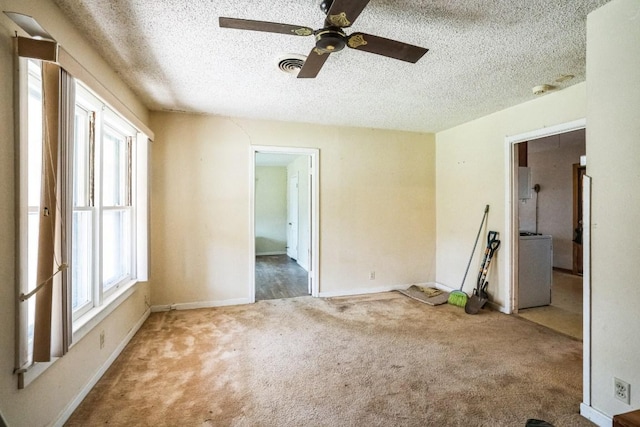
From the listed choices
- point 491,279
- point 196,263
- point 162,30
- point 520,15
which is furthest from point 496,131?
point 196,263

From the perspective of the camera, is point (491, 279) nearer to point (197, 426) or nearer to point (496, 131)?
point (496, 131)

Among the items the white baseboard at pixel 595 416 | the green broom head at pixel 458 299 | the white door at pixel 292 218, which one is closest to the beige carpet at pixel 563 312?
the green broom head at pixel 458 299

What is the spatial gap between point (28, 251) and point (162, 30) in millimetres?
1464

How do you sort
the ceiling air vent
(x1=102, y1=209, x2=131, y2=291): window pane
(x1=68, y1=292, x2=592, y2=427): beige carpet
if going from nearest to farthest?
(x1=68, y1=292, x2=592, y2=427): beige carpet, the ceiling air vent, (x1=102, y1=209, x2=131, y2=291): window pane

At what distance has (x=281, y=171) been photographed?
26.2 feet

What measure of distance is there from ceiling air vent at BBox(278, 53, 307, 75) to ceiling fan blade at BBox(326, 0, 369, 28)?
0.77 meters

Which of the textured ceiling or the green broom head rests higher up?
the textured ceiling

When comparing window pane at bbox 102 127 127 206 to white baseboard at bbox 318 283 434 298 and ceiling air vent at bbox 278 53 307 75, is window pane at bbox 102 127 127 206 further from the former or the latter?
white baseboard at bbox 318 283 434 298

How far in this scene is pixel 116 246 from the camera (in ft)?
9.45

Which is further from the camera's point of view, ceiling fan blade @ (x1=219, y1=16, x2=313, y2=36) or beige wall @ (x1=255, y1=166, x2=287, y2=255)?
beige wall @ (x1=255, y1=166, x2=287, y2=255)

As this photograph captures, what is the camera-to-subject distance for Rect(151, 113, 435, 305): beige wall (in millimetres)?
3625

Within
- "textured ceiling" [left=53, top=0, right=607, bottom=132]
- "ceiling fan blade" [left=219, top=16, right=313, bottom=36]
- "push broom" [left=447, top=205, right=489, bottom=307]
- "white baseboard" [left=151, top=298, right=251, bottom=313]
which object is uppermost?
"textured ceiling" [left=53, top=0, right=607, bottom=132]

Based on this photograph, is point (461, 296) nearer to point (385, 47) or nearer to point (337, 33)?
point (385, 47)

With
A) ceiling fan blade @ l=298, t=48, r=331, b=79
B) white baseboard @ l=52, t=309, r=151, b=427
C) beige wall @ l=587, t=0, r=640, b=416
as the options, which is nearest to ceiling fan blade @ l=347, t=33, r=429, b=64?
ceiling fan blade @ l=298, t=48, r=331, b=79
